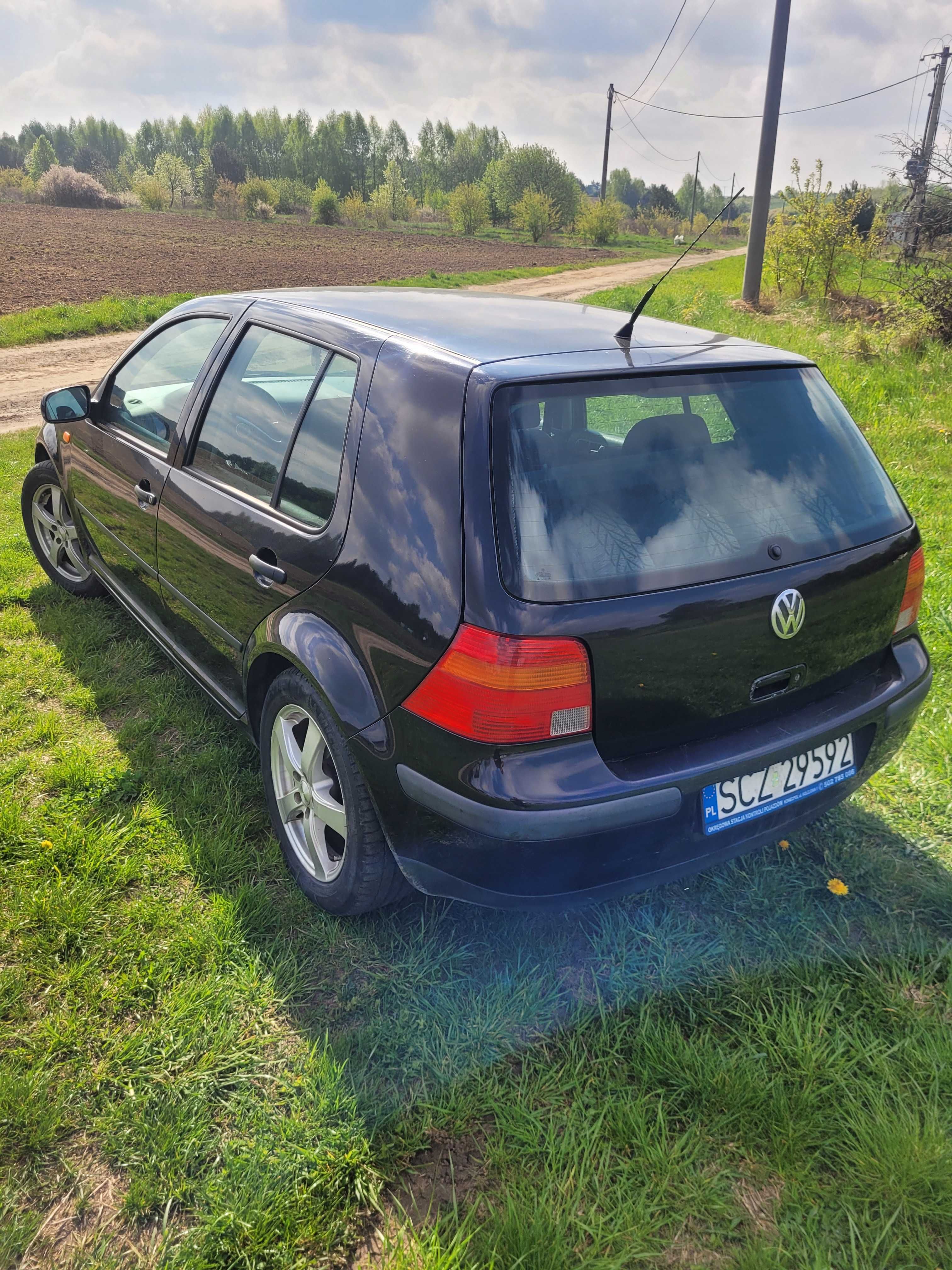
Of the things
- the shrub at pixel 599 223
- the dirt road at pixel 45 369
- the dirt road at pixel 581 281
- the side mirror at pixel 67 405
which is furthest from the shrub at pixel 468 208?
the side mirror at pixel 67 405

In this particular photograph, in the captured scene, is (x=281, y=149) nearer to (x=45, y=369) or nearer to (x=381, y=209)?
(x=381, y=209)

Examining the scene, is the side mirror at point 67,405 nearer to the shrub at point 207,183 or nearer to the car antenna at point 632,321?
the car antenna at point 632,321

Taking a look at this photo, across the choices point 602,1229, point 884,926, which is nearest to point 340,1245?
point 602,1229

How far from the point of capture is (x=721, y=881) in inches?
109

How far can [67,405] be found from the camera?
3.89 meters

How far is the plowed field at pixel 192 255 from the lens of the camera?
19641mm

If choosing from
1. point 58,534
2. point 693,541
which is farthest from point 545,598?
point 58,534

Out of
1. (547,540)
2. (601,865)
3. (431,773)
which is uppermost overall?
(547,540)

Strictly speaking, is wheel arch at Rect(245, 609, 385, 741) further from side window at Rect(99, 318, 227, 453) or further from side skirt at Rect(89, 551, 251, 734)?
side window at Rect(99, 318, 227, 453)

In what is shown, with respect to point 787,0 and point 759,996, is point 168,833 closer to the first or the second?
point 759,996

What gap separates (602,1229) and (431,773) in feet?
3.21

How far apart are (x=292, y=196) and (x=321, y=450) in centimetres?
8160

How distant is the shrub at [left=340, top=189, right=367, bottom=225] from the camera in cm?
5956

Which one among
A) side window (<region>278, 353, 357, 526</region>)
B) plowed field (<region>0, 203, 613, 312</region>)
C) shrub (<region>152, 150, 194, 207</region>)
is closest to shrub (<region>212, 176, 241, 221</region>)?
plowed field (<region>0, 203, 613, 312</region>)
